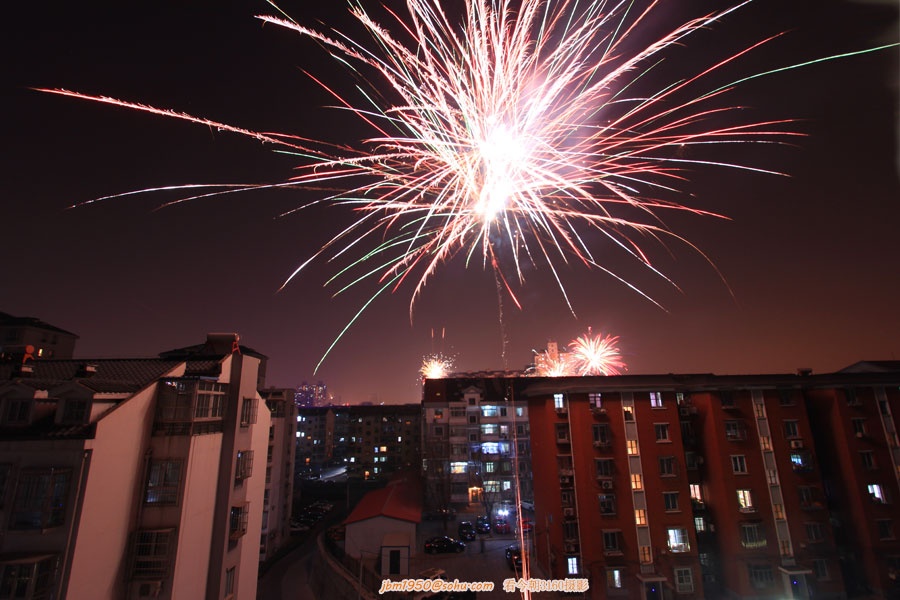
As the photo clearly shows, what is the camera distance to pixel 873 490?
91.9 feet

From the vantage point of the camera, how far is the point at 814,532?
1069 inches

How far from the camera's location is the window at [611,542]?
1033 inches

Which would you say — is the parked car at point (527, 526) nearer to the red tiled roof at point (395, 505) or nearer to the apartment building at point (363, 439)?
the red tiled roof at point (395, 505)

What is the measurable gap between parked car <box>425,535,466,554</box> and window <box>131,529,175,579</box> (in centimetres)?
2240

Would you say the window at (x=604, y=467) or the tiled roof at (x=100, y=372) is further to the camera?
the window at (x=604, y=467)

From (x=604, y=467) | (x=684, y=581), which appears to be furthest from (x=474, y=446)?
(x=684, y=581)

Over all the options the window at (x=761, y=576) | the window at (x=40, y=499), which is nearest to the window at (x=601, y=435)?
the window at (x=761, y=576)

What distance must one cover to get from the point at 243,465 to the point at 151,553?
188 inches

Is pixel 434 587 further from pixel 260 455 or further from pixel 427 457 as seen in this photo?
pixel 427 457

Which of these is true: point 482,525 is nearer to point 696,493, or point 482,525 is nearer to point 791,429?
point 696,493

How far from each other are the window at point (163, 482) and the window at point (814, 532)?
37.3m

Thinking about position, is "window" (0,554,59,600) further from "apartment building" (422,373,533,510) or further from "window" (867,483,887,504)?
"window" (867,483,887,504)

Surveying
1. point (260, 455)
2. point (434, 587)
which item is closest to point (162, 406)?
point (260, 455)

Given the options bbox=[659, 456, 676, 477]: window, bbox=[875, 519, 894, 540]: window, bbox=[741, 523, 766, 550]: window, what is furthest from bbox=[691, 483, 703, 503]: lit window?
bbox=[875, 519, 894, 540]: window
